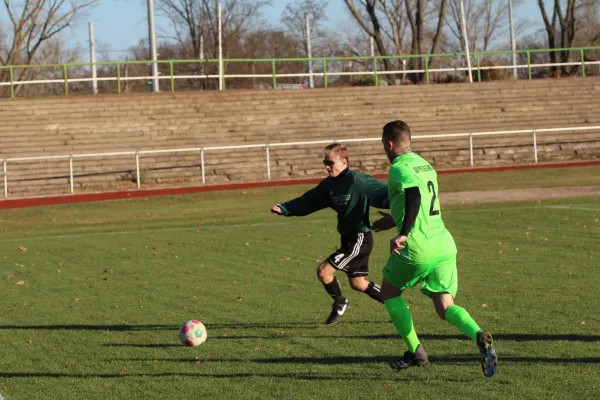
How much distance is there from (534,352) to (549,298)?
248cm

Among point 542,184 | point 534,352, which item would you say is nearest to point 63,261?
point 534,352

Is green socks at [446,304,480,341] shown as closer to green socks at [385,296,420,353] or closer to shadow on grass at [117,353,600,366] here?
green socks at [385,296,420,353]

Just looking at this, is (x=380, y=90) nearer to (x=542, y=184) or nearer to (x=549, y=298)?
(x=542, y=184)

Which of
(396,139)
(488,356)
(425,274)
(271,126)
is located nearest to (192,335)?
(425,274)

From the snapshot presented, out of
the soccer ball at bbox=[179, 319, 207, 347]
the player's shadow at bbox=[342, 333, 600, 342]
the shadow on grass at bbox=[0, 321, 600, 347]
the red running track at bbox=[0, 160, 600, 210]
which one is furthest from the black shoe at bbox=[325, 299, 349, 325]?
the red running track at bbox=[0, 160, 600, 210]

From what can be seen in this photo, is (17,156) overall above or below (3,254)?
above

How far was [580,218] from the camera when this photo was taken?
16922 mm

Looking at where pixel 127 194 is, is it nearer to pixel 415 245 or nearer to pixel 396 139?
pixel 396 139

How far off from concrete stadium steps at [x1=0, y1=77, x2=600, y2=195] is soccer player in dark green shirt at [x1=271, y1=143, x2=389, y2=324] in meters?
22.8

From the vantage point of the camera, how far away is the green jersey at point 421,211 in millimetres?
6020

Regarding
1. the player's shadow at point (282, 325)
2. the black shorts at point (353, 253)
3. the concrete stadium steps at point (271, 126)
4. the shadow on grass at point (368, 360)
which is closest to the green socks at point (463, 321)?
the shadow on grass at point (368, 360)

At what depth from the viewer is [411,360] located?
626 cm

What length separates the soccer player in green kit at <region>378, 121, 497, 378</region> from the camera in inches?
235

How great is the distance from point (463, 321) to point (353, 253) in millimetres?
2200
